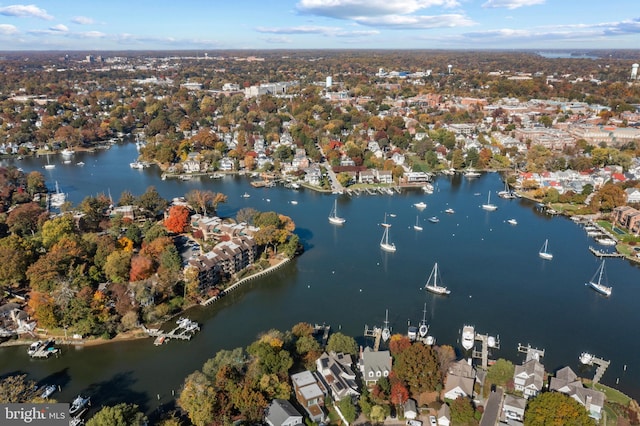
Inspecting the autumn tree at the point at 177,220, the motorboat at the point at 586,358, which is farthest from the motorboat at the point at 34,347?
the motorboat at the point at 586,358

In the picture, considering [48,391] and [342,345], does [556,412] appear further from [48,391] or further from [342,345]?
[48,391]

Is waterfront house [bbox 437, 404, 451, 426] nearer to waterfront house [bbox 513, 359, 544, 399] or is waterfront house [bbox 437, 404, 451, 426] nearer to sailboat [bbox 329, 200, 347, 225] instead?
waterfront house [bbox 513, 359, 544, 399]

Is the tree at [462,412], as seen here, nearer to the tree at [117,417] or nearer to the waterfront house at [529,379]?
the waterfront house at [529,379]

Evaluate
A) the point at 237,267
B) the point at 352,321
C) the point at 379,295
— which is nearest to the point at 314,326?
the point at 352,321

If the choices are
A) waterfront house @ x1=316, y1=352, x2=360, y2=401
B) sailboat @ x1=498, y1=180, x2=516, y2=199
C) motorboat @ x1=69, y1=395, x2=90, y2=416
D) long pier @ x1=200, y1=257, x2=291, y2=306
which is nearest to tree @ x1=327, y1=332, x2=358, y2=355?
waterfront house @ x1=316, y1=352, x2=360, y2=401

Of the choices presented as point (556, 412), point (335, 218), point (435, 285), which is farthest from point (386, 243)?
point (556, 412)

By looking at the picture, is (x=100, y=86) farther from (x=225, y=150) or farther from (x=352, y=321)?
(x=352, y=321)

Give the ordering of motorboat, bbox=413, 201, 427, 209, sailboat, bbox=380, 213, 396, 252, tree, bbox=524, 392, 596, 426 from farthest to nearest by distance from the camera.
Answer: motorboat, bbox=413, 201, 427, 209 → sailboat, bbox=380, 213, 396, 252 → tree, bbox=524, 392, 596, 426

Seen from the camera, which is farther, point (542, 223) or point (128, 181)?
point (128, 181)
